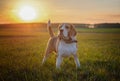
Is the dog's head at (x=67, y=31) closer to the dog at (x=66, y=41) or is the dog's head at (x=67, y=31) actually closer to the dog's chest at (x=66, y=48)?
the dog at (x=66, y=41)

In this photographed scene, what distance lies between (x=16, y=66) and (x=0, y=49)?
1.72 m

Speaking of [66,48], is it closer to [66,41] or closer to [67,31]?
[66,41]

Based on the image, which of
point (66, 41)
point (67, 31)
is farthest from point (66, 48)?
point (67, 31)

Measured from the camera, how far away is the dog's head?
3.56 meters

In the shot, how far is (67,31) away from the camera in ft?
11.9

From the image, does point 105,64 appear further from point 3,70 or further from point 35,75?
point 3,70

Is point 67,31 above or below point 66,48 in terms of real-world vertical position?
above

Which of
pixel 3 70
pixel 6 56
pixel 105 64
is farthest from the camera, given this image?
pixel 6 56

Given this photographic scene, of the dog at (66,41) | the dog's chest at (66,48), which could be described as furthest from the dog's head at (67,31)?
the dog's chest at (66,48)

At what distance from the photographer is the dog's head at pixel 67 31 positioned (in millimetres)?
3561

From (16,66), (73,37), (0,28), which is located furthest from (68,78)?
(0,28)

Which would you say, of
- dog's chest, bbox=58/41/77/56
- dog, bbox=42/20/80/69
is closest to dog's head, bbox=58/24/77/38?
dog, bbox=42/20/80/69

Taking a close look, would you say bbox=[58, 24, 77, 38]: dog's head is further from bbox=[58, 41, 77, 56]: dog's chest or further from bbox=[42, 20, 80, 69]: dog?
bbox=[58, 41, 77, 56]: dog's chest

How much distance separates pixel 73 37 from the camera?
370 centimetres
